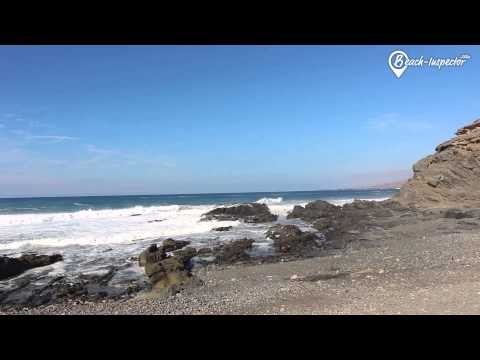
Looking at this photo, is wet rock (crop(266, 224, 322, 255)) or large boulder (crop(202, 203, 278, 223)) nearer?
wet rock (crop(266, 224, 322, 255))

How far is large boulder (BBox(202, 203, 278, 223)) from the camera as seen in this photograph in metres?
26.0

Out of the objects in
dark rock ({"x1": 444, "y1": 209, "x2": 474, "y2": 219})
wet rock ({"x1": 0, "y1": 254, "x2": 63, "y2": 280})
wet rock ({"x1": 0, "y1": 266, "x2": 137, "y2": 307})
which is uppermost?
dark rock ({"x1": 444, "y1": 209, "x2": 474, "y2": 219})

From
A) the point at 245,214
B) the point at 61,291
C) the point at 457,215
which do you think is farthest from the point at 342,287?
the point at 245,214

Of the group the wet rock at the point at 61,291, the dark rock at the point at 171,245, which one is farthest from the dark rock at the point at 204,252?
the wet rock at the point at 61,291

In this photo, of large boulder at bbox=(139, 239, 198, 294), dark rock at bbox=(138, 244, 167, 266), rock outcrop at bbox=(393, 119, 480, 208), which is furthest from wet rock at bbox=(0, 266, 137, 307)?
rock outcrop at bbox=(393, 119, 480, 208)

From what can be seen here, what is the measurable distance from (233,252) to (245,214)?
14677 millimetres

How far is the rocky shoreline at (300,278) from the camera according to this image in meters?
6.61

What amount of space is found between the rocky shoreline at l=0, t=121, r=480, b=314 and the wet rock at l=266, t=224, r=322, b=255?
5 cm

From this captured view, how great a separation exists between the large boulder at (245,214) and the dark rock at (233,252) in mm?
10525

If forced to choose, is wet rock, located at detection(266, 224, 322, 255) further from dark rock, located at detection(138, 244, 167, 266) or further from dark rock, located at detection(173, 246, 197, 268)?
dark rock, located at detection(138, 244, 167, 266)

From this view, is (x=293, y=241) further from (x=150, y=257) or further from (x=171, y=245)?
(x=150, y=257)

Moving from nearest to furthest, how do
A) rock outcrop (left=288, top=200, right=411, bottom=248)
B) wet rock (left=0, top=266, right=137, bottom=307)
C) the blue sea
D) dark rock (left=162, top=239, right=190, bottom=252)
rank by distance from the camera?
wet rock (left=0, top=266, right=137, bottom=307) → dark rock (left=162, top=239, right=190, bottom=252) → rock outcrop (left=288, top=200, right=411, bottom=248) → the blue sea
